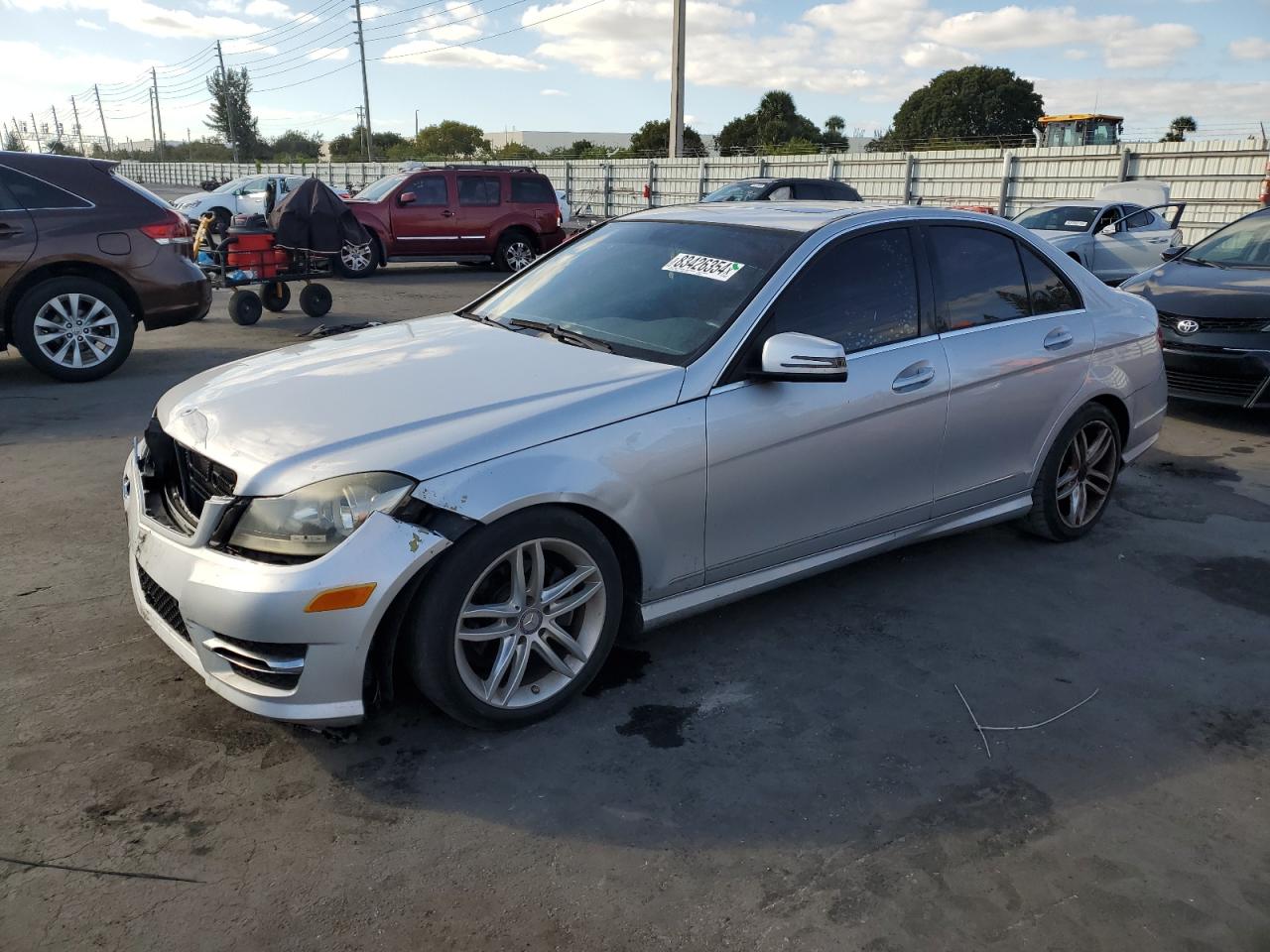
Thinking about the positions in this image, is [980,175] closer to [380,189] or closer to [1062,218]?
[1062,218]

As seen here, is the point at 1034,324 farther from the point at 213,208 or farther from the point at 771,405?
the point at 213,208

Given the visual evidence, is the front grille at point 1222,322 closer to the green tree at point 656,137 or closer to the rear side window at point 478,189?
the rear side window at point 478,189

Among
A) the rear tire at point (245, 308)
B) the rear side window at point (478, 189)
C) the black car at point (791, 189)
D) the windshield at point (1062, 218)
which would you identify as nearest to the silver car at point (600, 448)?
the rear tire at point (245, 308)

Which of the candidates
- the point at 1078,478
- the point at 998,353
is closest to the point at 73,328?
the point at 998,353

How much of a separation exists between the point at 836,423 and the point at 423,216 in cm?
1491

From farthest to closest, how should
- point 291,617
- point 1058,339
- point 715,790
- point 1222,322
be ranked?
1. point 1222,322
2. point 1058,339
3. point 715,790
4. point 291,617

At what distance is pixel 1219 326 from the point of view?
23.3 ft

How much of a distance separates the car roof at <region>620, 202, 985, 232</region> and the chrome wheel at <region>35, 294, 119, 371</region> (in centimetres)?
541

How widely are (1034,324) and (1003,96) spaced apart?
3105 inches

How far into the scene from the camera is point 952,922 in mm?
2346

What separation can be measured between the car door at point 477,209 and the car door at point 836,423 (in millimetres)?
14430

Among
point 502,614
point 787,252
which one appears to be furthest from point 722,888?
point 787,252

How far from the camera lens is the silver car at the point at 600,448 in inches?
108

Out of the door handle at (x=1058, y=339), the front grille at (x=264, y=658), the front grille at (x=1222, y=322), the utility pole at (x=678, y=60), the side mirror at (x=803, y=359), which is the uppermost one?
the utility pole at (x=678, y=60)
